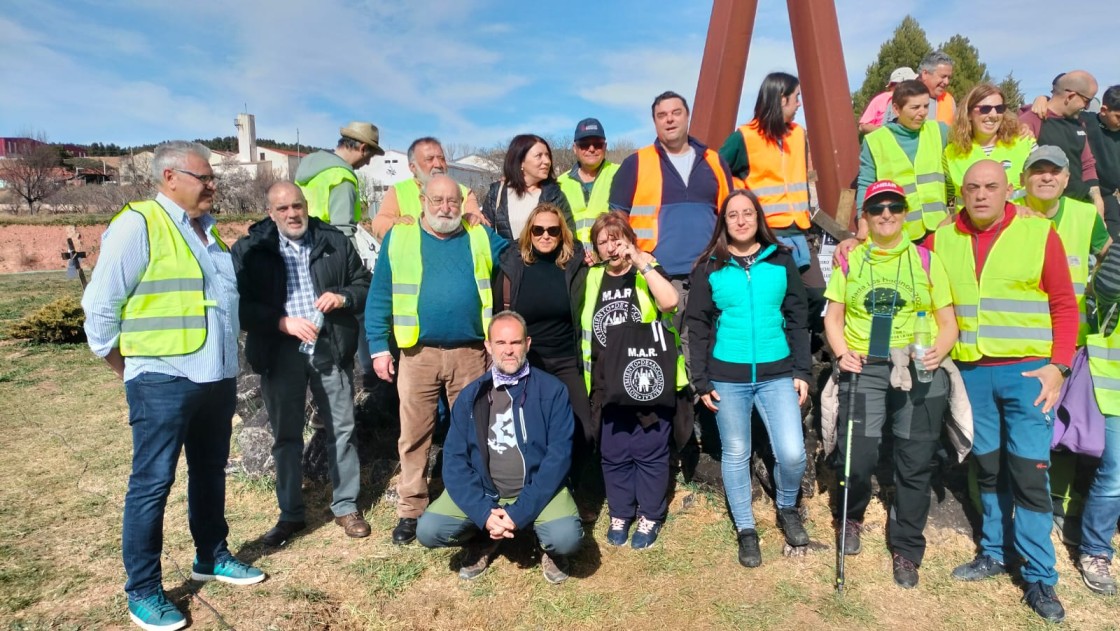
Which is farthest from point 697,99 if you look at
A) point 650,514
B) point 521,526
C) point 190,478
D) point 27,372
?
point 27,372

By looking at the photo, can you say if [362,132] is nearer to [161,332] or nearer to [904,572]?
[161,332]

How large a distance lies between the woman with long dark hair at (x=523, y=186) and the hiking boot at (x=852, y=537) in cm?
256

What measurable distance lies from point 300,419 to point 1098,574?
4.70 m

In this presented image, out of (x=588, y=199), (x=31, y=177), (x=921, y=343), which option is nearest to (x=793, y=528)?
(x=921, y=343)

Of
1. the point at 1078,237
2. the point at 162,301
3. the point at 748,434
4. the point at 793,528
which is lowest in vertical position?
the point at 793,528

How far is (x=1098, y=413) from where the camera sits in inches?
140

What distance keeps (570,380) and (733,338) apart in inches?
40.1

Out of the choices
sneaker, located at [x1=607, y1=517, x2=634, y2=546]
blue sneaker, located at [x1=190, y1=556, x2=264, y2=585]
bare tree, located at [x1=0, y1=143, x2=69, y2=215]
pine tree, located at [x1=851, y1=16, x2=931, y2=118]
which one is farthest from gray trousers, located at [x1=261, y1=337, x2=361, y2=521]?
bare tree, located at [x1=0, y1=143, x2=69, y2=215]

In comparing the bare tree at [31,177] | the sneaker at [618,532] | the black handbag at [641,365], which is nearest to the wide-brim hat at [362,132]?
the black handbag at [641,365]

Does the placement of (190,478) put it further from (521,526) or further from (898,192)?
(898,192)

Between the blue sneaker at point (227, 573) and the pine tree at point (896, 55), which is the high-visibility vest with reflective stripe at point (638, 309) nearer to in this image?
the blue sneaker at point (227, 573)

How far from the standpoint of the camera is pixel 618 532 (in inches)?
158

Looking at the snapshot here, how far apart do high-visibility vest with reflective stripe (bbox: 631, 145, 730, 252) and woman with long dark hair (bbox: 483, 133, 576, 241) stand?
18.0 inches

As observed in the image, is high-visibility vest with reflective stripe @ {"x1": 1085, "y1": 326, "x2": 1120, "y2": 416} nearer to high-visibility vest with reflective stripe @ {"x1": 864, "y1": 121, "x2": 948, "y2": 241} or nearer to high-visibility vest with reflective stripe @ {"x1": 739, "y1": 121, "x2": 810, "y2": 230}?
high-visibility vest with reflective stripe @ {"x1": 864, "y1": 121, "x2": 948, "y2": 241}
